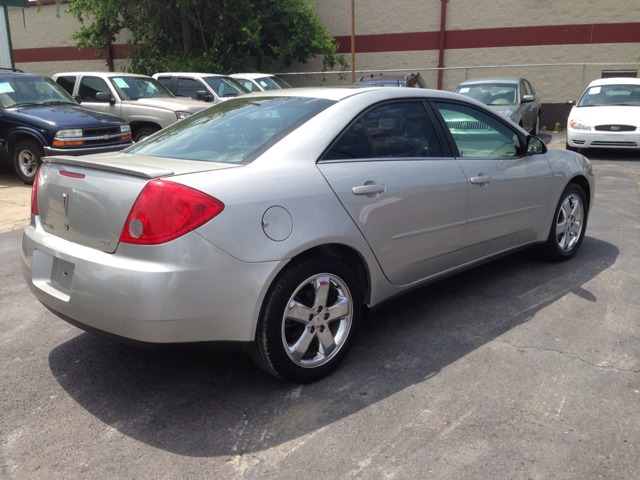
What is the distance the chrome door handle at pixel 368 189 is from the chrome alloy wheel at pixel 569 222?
2.43 metres

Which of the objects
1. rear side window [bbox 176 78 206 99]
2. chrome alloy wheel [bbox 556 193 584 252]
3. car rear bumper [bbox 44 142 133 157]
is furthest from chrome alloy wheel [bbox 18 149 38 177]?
chrome alloy wheel [bbox 556 193 584 252]

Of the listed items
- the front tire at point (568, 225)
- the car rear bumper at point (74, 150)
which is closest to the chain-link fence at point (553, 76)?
the car rear bumper at point (74, 150)

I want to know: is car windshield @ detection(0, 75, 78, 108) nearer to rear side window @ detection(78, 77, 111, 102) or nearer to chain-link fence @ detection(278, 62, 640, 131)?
rear side window @ detection(78, 77, 111, 102)

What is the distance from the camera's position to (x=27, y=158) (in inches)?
378

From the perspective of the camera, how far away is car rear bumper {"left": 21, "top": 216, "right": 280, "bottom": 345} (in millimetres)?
2645

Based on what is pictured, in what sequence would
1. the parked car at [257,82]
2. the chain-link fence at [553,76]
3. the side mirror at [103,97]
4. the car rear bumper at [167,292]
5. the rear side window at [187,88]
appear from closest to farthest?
the car rear bumper at [167,292], the side mirror at [103,97], the rear side window at [187,88], the parked car at [257,82], the chain-link fence at [553,76]

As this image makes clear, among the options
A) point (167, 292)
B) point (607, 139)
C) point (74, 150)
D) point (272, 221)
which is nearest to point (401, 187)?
point (272, 221)

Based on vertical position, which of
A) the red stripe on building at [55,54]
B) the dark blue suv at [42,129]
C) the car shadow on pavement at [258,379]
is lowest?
the car shadow on pavement at [258,379]

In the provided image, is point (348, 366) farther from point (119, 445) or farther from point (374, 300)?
point (119, 445)

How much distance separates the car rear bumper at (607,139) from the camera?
11828 mm

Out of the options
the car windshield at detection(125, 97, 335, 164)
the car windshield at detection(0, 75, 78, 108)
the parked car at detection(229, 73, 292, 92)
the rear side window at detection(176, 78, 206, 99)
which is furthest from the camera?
the parked car at detection(229, 73, 292, 92)

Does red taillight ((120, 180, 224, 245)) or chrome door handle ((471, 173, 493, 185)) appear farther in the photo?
chrome door handle ((471, 173, 493, 185))

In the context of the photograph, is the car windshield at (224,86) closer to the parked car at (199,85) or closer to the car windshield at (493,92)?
the parked car at (199,85)

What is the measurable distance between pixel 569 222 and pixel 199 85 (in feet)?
32.9
